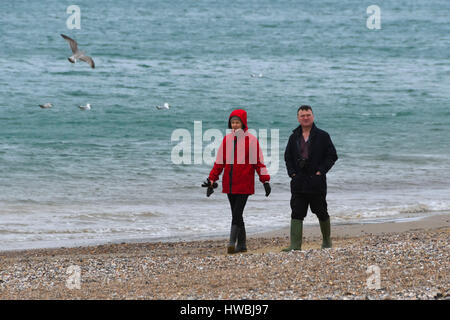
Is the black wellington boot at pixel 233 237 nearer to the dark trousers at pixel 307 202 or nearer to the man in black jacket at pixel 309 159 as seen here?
the dark trousers at pixel 307 202

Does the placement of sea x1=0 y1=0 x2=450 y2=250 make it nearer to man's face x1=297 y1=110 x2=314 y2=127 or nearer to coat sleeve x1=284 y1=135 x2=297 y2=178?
coat sleeve x1=284 y1=135 x2=297 y2=178

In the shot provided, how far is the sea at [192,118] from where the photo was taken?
12336 millimetres

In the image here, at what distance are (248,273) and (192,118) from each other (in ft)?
65.7

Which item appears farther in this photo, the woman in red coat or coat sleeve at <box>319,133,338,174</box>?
the woman in red coat

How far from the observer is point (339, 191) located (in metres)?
14.4

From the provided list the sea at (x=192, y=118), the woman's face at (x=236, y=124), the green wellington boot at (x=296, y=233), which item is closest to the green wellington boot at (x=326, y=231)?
the green wellington boot at (x=296, y=233)

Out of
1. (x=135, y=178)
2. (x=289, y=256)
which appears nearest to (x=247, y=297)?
(x=289, y=256)

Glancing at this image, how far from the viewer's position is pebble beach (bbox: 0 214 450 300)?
19.9ft

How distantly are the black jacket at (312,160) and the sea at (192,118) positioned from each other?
326cm

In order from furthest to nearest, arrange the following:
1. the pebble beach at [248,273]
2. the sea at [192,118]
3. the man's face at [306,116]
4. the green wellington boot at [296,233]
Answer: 1. the sea at [192,118]
2. the green wellington boot at [296,233]
3. the man's face at [306,116]
4. the pebble beach at [248,273]

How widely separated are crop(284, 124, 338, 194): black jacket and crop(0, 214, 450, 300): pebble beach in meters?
0.65

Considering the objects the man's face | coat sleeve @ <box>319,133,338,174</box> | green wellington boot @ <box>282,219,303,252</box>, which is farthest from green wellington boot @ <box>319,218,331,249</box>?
the man's face

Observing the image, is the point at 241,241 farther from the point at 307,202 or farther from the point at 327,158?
the point at 327,158

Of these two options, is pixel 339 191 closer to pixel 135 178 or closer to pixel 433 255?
pixel 135 178
